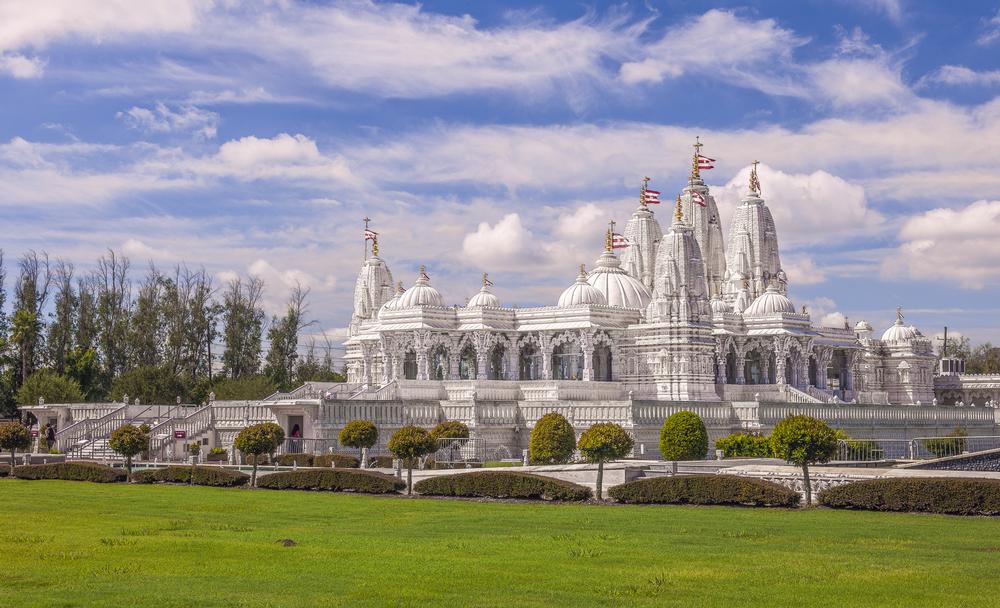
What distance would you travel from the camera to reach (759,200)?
3585 inches

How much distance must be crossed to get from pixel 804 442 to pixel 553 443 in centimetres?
1636

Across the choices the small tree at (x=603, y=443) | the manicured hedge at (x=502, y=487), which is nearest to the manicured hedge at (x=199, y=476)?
the manicured hedge at (x=502, y=487)

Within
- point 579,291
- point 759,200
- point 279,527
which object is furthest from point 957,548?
point 759,200

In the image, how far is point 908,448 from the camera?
55.7 metres

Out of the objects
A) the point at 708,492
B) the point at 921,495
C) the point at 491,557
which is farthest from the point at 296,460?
the point at 491,557

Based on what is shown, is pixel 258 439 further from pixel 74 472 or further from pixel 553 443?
pixel 553 443

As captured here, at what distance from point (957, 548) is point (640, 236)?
66.7 m

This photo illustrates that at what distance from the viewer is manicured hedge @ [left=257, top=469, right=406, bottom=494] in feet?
112

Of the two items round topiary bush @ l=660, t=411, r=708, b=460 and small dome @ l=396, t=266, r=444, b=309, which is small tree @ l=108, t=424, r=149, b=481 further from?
small dome @ l=396, t=266, r=444, b=309

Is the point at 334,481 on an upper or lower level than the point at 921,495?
upper

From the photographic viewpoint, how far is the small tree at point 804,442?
29766 mm

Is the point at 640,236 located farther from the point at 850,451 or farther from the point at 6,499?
the point at 6,499

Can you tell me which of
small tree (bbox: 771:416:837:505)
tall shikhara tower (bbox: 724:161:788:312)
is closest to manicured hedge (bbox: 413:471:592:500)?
small tree (bbox: 771:416:837:505)

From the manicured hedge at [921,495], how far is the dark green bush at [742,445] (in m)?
22.3
